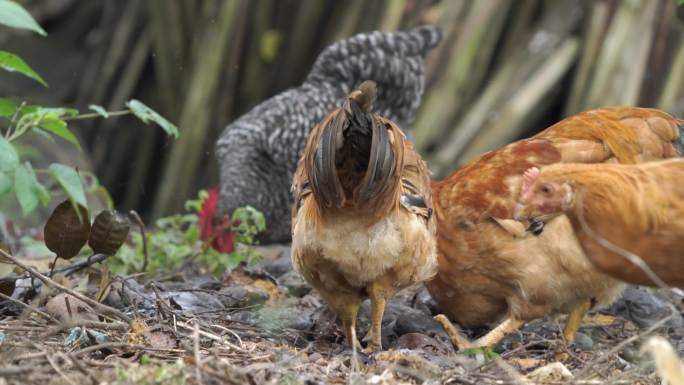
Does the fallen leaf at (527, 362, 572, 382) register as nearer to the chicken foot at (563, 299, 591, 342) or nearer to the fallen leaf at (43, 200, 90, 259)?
the chicken foot at (563, 299, 591, 342)

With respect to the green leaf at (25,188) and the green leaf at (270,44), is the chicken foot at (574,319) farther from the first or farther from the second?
the green leaf at (270,44)

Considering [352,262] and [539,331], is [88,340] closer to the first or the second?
[352,262]

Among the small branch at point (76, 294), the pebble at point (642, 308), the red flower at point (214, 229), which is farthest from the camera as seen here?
the red flower at point (214, 229)

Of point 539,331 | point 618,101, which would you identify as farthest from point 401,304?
point 618,101

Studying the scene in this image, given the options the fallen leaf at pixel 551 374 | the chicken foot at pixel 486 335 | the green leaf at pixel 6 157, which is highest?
the green leaf at pixel 6 157

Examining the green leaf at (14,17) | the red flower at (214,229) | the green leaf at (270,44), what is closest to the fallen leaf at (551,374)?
the green leaf at (14,17)

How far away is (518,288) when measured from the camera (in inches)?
174

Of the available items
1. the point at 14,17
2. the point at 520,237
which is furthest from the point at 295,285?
the point at 14,17

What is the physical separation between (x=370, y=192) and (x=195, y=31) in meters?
5.72

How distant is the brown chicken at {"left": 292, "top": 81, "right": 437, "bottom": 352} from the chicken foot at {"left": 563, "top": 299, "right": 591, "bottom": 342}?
76 centimetres

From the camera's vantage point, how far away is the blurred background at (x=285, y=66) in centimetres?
816

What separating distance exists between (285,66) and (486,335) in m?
5.17

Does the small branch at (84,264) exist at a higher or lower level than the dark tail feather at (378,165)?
lower

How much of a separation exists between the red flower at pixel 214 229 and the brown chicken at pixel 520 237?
1.27 metres
